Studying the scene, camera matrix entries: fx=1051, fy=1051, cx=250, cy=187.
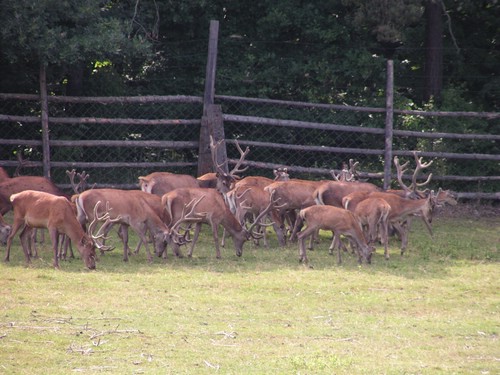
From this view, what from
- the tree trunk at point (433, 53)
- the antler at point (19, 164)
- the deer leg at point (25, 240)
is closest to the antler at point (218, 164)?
the antler at point (19, 164)

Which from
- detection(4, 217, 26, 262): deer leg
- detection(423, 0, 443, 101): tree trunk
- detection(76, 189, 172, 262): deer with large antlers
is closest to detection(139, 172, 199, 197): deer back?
detection(76, 189, 172, 262): deer with large antlers

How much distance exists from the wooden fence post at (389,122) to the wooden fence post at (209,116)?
10.3 ft

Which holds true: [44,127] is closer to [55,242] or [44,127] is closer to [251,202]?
[251,202]

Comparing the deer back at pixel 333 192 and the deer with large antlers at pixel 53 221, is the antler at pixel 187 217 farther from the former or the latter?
the deer back at pixel 333 192

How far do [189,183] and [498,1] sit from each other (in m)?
8.38

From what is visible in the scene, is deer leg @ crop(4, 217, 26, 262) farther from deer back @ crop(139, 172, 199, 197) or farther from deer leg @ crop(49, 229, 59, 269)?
deer back @ crop(139, 172, 199, 197)

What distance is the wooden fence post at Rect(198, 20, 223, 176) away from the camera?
20.1m

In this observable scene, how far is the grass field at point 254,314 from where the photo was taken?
9.84m

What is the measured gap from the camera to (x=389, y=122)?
20516 mm

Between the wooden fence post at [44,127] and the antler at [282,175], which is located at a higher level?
the wooden fence post at [44,127]

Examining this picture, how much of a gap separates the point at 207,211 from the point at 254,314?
4258 millimetres

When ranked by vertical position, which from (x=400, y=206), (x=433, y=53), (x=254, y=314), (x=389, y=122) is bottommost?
(x=254, y=314)

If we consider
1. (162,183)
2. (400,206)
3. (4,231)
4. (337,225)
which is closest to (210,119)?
(162,183)

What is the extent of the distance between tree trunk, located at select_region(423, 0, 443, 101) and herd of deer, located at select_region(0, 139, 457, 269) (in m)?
5.30
